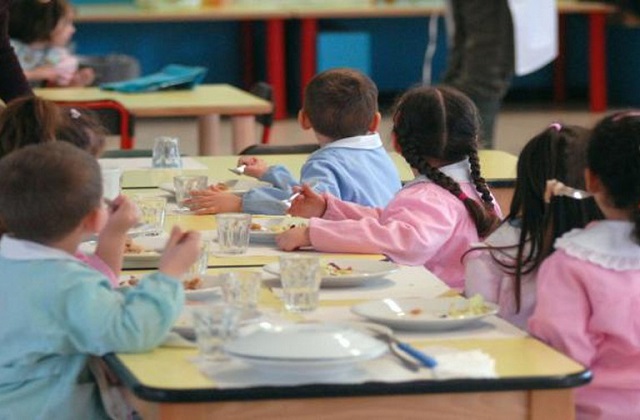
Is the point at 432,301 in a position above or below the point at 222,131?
above

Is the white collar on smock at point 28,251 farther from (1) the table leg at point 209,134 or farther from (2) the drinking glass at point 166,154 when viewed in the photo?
(1) the table leg at point 209,134

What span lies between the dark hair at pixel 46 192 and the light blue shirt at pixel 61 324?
0.03 m

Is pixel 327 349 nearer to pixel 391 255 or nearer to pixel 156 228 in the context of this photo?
pixel 391 255

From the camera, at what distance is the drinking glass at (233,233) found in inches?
123

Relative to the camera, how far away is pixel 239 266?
3.03 m

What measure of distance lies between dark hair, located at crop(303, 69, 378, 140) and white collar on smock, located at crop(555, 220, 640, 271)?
58.1 inches

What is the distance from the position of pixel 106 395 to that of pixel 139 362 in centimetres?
26

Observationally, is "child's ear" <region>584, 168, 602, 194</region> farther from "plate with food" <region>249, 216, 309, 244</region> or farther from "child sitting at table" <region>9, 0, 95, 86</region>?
"child sitting at table" <region>9, 0, 95, 86</region>

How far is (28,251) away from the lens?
8.17ft

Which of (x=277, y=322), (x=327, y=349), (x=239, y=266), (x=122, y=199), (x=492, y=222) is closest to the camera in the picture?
(x=327, y=349)

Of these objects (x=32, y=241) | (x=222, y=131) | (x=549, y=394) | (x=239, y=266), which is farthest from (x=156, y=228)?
(x=222, y=131)

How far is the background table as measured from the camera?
5.91 m

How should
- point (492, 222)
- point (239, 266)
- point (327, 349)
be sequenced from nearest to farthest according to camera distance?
point (327, 349)
point (239, 266)
point (492, 222)

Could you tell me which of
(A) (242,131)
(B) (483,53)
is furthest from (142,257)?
(B) (483,53)
